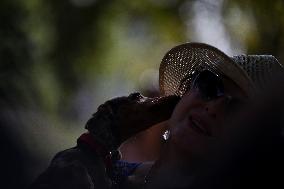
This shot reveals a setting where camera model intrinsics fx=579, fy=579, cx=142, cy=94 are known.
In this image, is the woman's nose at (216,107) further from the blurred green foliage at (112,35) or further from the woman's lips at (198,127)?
the blurred green foliage at (112,35)

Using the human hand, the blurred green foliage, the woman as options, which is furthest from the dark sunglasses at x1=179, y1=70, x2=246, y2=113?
the blurred green foliage

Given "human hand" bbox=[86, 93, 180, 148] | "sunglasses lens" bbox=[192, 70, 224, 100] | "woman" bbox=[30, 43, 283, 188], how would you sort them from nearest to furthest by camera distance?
"woman" bbox=[30, 43, 283, 188] → "human hand" bbox=[86, 93, 180, 148] → "sunglasses lens" bbox=[192, 70, 224, 100]

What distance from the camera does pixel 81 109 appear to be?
3342mm

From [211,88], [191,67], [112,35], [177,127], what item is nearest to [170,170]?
[177,127]

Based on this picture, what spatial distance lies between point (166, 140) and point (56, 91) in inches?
106

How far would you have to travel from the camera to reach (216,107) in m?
1.41

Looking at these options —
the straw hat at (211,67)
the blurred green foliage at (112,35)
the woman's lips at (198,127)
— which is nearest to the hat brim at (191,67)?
the straw hat at (211,67)

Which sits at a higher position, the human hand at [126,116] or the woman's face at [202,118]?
the human hand at [126,116]

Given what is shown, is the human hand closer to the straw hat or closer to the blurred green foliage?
the straw hat

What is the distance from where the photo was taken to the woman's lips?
1371mm

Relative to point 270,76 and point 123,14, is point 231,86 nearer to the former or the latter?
point 270,76

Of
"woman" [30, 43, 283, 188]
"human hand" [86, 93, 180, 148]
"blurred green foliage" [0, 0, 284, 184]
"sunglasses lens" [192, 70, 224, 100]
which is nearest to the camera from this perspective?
"woman" [30, 43, 283, 188]

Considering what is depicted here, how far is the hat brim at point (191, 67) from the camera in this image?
4.61ft

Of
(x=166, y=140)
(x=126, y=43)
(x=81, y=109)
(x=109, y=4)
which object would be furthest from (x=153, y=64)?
(x=166, y=140)
